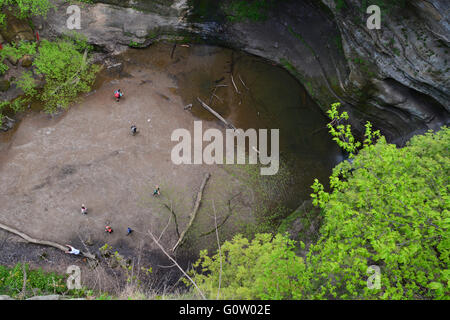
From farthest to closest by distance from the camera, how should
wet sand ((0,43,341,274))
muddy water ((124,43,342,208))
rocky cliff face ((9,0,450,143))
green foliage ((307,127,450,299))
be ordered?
1. muddy water ((124,43,342,208))
2. wet sand ((0,43,341,274))
3. rocky cliff face ((9,0,450,143))
4. green foliage ((307,127,450,299))

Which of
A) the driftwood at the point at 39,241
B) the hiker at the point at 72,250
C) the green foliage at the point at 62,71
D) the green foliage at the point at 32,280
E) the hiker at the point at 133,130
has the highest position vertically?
the green foliage at the point at 62,71

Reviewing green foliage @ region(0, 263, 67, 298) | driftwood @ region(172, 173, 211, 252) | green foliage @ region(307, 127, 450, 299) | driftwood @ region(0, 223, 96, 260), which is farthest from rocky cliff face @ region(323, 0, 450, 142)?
green foliage @ region(0, 263, 67, 298)

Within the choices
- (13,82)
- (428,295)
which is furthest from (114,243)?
(428,295)

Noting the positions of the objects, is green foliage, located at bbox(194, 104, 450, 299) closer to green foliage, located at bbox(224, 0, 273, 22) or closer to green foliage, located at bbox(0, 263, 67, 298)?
green foliage, located at bbox(0, 263, 67, 298)

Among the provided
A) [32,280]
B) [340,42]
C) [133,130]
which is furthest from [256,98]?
[32,280]

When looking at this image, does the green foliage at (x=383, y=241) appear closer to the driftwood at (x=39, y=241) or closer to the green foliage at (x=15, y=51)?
the driftwood at (x=39, y=241)

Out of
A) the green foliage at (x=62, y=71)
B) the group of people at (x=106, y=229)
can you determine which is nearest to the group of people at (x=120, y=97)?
the green foliage at (x=62, y=71)
